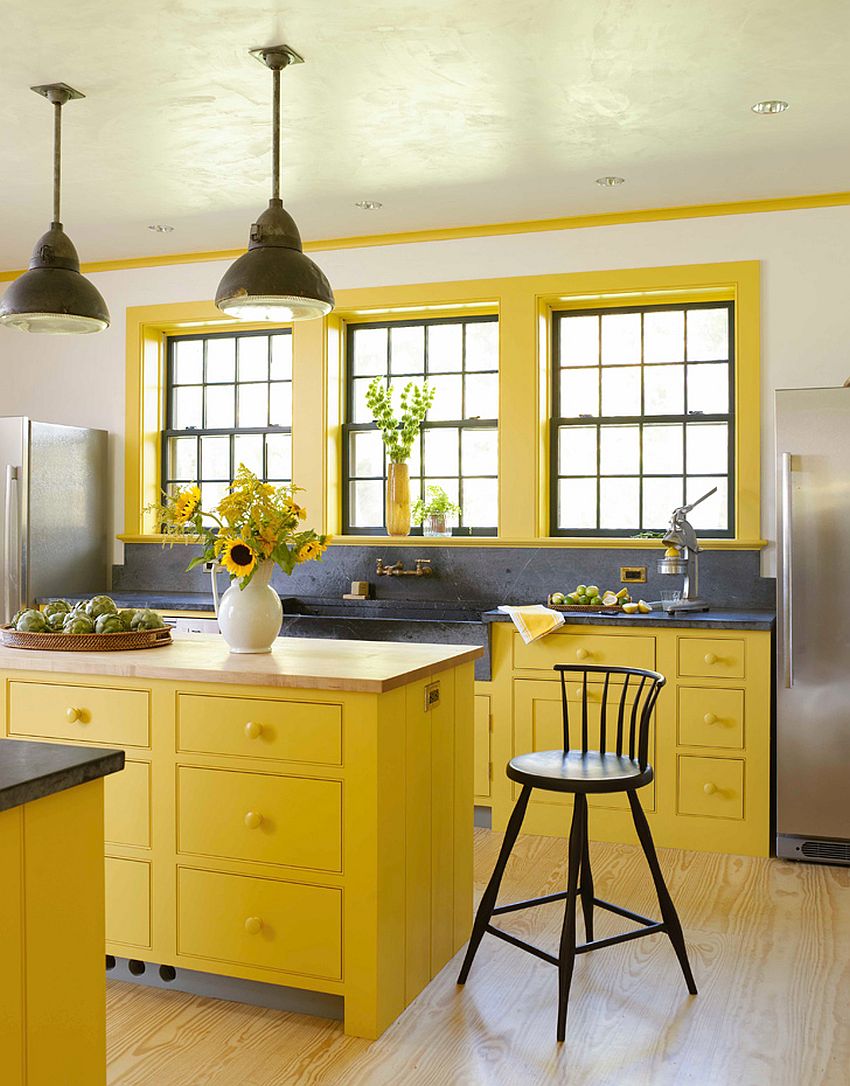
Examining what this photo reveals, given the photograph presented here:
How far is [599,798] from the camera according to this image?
14.7 ft

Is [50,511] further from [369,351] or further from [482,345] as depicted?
[482,345]

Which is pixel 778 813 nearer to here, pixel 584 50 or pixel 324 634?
pixel 324 634

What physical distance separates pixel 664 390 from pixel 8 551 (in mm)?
3485

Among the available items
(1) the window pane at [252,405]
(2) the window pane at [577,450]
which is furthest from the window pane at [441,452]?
(1) the window pane at [252,405]

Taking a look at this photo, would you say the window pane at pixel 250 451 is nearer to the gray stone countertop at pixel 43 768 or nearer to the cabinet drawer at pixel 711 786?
the cabinet drawer at pixel 711 786

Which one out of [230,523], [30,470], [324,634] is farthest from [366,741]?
[30,470]

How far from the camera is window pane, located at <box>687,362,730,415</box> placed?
5168 millimetres

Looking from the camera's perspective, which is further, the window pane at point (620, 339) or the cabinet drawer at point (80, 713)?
the window pane at point (620, 339)

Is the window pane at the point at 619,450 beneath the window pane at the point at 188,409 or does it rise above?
beneath

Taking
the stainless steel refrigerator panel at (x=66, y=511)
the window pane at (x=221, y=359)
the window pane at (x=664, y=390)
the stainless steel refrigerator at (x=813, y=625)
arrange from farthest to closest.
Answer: the window pane at (x=221, y=359)
the stainless steel refrigerator panel at (x=66, y=511)
the window pane at (x=664, y=390)
the stainless steel refrigerator at (x=813, y=625)

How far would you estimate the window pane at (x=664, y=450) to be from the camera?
5.26m

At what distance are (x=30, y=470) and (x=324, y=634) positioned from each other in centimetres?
196

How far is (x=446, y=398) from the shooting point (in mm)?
5664

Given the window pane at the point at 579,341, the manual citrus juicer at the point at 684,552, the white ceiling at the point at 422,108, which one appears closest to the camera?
the white ceiling at the point at 422,108
